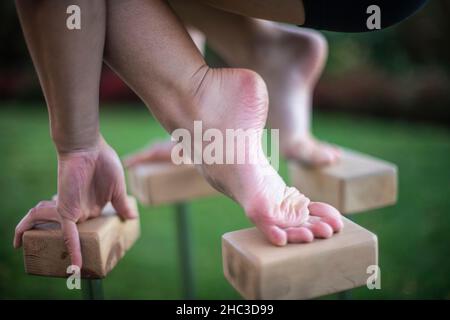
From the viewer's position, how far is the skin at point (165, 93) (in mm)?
644

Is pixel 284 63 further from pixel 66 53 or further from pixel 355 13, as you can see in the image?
pixel 66 53

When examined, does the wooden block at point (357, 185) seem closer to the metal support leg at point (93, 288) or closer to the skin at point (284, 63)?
the skin at point (284, 63)

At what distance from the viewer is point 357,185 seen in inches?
38.2

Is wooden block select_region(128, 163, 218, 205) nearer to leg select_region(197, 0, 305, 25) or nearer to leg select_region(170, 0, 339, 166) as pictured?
leg select_region(170, 0, 339, 166)

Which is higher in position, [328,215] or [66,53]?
[66,53]

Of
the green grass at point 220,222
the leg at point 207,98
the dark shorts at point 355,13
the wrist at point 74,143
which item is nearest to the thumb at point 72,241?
the wrist at point 74,143

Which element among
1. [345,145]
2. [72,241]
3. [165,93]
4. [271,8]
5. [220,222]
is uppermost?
[271,8]

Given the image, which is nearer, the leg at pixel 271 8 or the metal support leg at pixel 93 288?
the leg at pixel 271 8

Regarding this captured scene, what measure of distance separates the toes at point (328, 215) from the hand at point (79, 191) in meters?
0.30

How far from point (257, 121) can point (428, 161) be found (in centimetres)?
160

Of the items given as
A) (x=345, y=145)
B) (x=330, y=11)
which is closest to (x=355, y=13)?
(x=330, y=11)

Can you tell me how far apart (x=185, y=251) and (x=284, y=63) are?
19.4 inches

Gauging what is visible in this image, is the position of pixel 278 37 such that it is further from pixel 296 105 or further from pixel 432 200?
pixel 432 200

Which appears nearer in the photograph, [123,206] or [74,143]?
[74,143]
